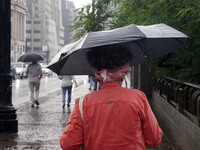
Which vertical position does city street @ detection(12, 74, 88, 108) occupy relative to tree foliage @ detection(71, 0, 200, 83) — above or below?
below

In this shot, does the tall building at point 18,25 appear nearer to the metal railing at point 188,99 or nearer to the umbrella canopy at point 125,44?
the metal railing at point 188,99

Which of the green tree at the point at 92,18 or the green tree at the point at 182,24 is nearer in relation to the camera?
the green tree at the point at 182,24

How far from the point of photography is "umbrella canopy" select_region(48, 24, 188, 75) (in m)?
2.93

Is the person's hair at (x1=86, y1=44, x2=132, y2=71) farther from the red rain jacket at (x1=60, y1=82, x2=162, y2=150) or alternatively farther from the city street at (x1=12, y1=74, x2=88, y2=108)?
the city street at (x1=12, y1=74, x2=88, y2=108)

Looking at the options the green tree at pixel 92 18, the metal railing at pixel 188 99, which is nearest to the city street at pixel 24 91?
the green tree at pixel 92 18

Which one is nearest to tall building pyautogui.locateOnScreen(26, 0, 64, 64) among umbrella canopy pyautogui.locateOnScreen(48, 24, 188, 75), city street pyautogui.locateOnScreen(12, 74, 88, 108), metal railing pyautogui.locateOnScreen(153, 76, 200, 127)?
city street pyautogui.locateOnScreen(12, 74, 88, 108)

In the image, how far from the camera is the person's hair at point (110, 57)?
8.91ft

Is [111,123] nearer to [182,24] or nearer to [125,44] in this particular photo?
[125,44]

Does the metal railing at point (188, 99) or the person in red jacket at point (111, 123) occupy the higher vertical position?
the person in red jacket at point (111, 123)

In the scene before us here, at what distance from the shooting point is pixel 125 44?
3.12m

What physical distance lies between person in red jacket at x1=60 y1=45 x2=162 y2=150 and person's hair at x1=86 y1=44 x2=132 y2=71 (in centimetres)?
15

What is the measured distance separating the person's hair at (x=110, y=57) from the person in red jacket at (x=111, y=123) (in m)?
0.15

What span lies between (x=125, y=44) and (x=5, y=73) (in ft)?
20.2

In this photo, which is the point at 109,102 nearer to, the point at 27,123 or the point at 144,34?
the point at 144,34
